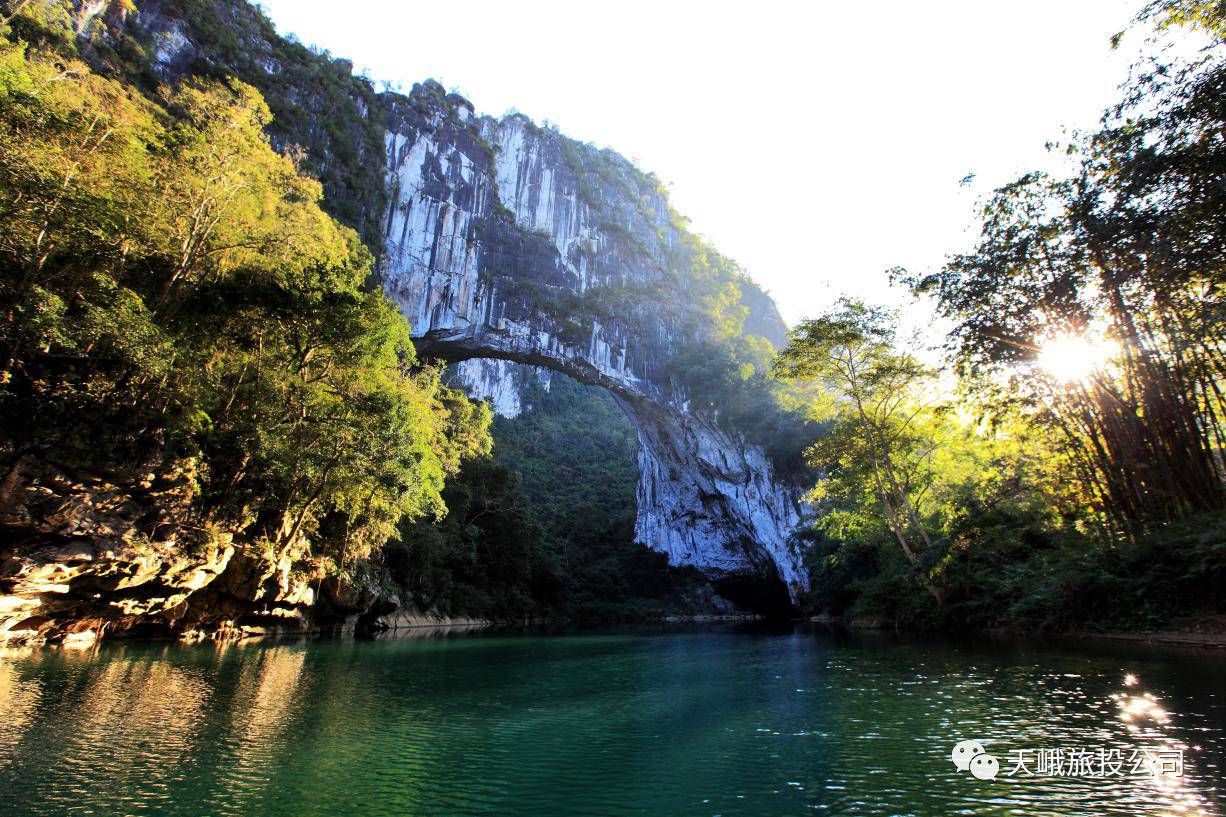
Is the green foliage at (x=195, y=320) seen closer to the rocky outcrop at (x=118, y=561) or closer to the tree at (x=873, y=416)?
the rocky outcrop at (x=118, y=561)

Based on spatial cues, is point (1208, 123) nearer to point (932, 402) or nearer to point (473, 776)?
point (932, 402)

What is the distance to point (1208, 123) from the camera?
7535mm

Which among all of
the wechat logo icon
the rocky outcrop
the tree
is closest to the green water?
the wechat logo icon

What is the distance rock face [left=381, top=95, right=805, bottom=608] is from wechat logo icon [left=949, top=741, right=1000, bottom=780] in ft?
82.6

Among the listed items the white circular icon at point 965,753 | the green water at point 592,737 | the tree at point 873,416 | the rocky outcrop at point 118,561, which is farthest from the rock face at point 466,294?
the tree at point 873,416

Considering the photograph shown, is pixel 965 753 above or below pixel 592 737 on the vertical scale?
above

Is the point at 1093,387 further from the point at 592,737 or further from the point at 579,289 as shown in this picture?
the point at 579,289

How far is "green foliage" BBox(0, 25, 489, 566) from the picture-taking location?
8883mm

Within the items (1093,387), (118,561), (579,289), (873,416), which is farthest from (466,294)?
(1093,387)

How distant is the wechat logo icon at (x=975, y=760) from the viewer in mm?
3792

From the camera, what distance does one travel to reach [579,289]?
3312 cm

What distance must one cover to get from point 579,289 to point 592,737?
96.8 ft

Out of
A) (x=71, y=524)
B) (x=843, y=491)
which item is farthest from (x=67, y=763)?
(x=843, y=491)

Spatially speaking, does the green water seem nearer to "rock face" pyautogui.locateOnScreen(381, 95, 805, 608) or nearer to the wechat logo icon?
the wechat logo icon
